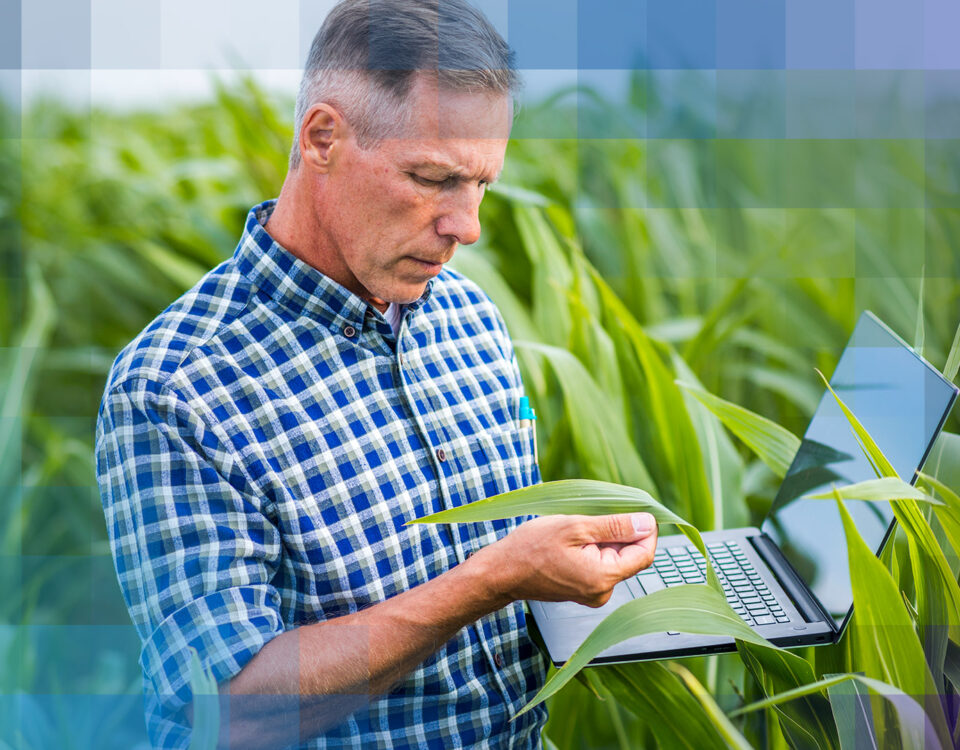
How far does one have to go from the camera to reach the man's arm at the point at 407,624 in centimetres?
59

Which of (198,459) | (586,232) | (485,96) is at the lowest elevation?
(198,459)

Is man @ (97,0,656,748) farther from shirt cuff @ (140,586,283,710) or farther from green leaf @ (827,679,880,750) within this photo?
green leaf @ (827,679,880,750)

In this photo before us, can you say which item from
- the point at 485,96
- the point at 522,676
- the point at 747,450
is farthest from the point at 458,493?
the point at 747,450

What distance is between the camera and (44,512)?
47.4 inches

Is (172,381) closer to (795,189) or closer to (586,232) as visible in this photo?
(586,232)

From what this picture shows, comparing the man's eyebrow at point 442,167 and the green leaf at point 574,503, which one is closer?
the green leaf at point 574,503

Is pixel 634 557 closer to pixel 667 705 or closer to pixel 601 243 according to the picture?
pixel 667 705

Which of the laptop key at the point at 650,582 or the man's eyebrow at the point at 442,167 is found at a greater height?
the man's eyebrow at the point at 442,167

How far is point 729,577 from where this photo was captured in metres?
0.73

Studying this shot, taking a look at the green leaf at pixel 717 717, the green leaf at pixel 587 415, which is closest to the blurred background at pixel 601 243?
the green leaf at pixel 587 415

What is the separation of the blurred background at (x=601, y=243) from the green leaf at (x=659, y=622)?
1.32ft

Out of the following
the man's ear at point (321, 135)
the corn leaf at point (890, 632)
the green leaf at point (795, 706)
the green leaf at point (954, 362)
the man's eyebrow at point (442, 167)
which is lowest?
the green leaf at point (795, 706)

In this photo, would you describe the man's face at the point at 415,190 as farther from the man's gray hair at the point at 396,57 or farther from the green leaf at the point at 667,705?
the green leaf at the point at 667,705

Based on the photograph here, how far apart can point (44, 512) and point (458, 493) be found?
2.50 ft
